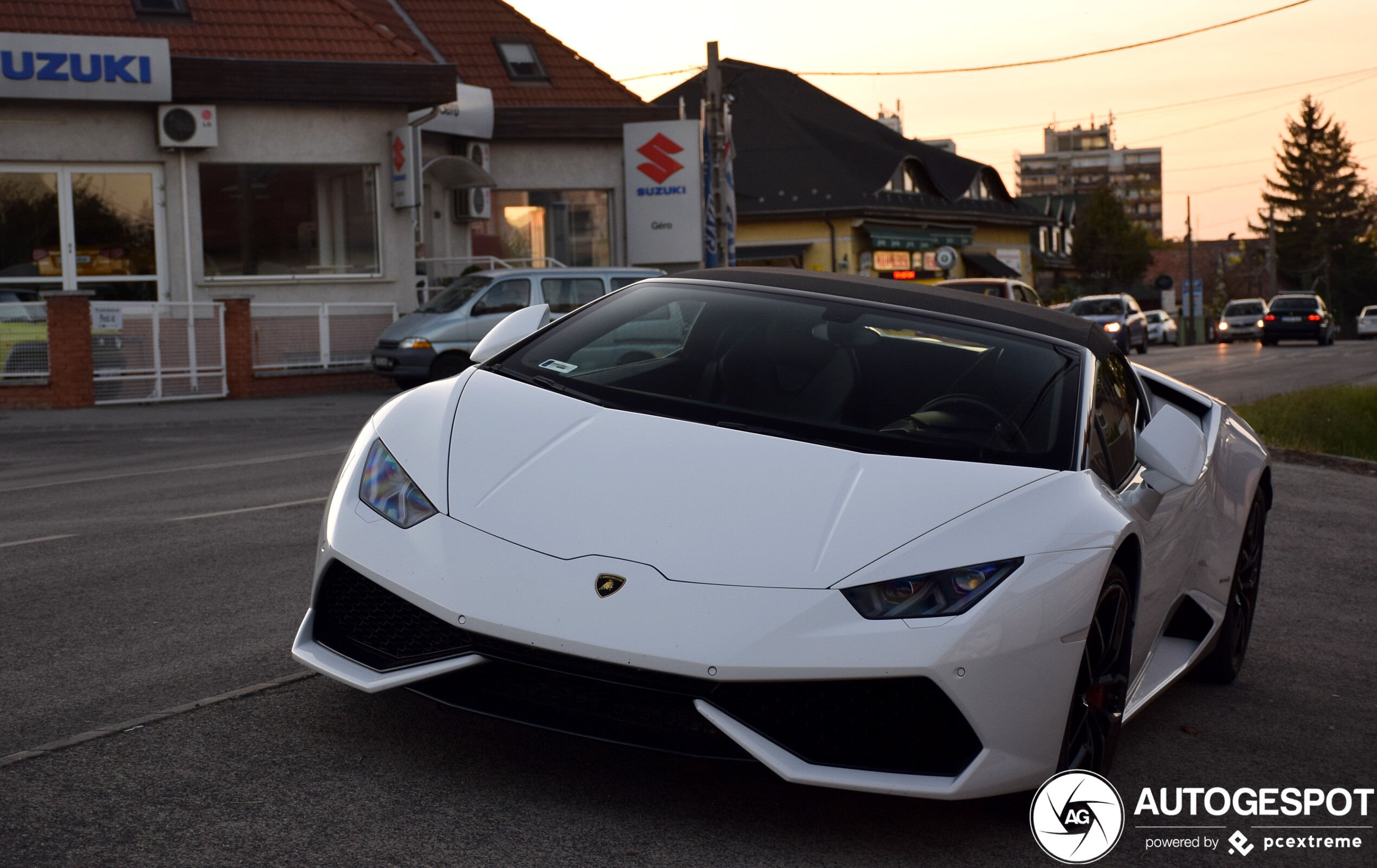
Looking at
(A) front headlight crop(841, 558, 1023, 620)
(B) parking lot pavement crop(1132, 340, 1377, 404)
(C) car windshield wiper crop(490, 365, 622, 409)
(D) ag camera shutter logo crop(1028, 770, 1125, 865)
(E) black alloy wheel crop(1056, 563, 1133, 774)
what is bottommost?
(B) parking lot pavement crop(1132, 340, 1377, 404)

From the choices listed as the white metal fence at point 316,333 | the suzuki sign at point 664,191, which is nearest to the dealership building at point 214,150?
the white metal fence at point 316,333

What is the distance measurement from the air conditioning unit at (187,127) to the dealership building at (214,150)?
2cm

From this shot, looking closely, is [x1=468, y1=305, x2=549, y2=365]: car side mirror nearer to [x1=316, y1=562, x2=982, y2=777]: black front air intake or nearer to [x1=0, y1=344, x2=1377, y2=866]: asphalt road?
[x1=0, y1=344, x2=1377, y2=866]: asphalt road

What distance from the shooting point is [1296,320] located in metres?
44.1

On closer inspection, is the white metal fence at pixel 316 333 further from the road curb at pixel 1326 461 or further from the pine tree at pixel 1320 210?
the pine tree at pixel 1320 210

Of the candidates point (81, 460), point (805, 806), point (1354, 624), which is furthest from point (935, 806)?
point (81, 460)

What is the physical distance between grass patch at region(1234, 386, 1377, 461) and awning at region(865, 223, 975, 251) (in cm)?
3174

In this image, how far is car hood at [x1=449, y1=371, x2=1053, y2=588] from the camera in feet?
10.9

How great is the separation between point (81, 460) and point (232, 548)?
20.9ft

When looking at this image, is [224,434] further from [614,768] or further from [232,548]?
[614,768]

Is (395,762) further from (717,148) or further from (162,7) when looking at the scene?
(717,148)

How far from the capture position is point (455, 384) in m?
4.32

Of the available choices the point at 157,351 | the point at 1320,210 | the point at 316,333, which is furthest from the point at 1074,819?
the point at 1320,210

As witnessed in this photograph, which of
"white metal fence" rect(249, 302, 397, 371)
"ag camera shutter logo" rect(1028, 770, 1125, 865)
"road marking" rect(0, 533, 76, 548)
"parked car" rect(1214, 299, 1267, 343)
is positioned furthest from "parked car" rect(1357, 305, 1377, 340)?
"ag camera shutter logo" rect(1028, 770, 1125, 865)
